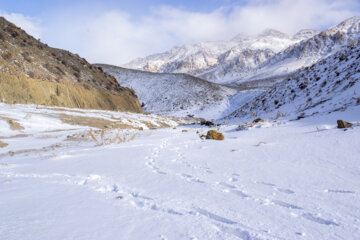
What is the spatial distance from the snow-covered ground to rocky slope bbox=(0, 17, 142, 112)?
14073 mm

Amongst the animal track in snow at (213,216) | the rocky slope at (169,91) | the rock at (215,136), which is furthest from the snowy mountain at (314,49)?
the animal track in snow at (213,216)

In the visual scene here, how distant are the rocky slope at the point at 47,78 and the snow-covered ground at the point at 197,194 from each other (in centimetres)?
1407

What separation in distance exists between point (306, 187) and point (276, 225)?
0.98 m

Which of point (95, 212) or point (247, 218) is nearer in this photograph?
point (247, 218)

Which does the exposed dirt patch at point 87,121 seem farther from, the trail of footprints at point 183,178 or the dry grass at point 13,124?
the trail of footprints at point 183,178

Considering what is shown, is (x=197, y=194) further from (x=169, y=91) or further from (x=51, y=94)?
(x=169, y=91)

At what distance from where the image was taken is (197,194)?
2543 mm

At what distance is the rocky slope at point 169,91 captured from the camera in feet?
165

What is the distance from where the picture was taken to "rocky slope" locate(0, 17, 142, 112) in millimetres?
16172

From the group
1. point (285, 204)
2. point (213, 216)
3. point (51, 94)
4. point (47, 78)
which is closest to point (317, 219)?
point (285, 204)

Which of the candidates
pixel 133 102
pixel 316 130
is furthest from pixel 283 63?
pixel 316 130

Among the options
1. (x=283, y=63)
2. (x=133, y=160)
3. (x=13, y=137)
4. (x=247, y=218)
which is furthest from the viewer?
(x=283, y=63)

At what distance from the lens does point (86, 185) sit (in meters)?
3.05

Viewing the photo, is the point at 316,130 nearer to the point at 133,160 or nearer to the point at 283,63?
the point at 133,160
